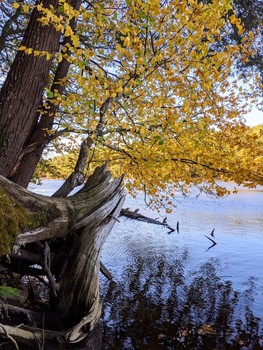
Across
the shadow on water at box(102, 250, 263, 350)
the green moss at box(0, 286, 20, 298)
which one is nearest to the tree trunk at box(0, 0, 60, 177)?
the green moss at box(0, 286, 20, 298)

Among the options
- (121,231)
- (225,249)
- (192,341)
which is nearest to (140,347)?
(192,341)

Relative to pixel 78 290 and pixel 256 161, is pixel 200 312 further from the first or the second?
pixel 78 290

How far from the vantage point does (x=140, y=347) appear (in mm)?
6516

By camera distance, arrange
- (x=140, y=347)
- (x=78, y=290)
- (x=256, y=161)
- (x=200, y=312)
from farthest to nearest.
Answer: (x=200, y=312)
(x=140, y=347)
(x=256, y=161)
(x=78, y=290)

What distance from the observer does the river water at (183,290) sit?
7.16 meters

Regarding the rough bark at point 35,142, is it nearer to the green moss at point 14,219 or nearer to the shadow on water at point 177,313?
the green moss at point 14,219

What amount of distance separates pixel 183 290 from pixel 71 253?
7.27 meters

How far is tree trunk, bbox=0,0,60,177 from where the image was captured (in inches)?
205

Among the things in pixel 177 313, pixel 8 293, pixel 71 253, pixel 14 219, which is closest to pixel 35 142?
pixel 71 253

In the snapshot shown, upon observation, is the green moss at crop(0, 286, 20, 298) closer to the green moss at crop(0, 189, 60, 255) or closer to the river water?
the green moss at crop(0, 189, 60, 255)

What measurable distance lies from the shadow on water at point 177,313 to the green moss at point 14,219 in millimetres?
3757

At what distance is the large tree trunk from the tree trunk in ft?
5.28

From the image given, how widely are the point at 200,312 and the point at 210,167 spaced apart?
486cm

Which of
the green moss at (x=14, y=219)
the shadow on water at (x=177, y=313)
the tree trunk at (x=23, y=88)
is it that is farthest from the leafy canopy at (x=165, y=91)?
the shadow on water at (x=177, y=313)
